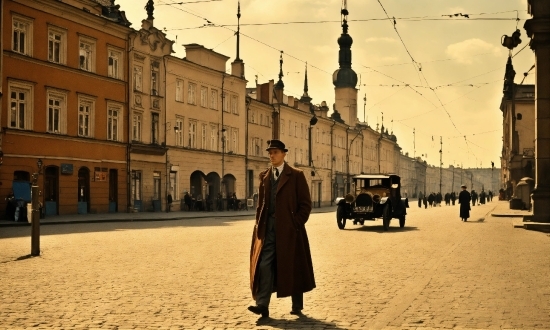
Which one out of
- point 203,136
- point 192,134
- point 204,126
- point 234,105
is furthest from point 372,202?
point 234,105

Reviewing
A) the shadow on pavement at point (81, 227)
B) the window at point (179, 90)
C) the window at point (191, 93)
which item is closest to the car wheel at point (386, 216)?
the shadow on pavement at point (81, 227)

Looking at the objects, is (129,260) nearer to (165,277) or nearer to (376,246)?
(165,277)

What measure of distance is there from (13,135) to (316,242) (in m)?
21.3

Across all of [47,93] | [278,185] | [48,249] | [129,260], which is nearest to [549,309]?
[278,185]

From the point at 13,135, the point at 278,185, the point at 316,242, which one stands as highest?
the point at 13,135

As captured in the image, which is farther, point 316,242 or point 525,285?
point 316,242

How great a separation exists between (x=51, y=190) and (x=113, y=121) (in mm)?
7630

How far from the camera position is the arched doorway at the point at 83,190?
42.6 meters

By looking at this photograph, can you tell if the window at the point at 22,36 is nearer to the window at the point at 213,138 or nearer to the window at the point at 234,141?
the window at the point at 213,138

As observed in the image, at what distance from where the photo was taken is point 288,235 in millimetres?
8562

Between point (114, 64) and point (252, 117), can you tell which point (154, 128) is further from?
point (252, 117)

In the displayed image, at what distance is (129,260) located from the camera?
15.3 metres

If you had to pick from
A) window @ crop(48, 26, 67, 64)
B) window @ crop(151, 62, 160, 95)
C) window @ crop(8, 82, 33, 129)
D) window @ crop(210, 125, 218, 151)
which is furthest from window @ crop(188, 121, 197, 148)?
window @ crop(8, 82, 33, 129)

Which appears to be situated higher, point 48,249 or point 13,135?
point 13,135
